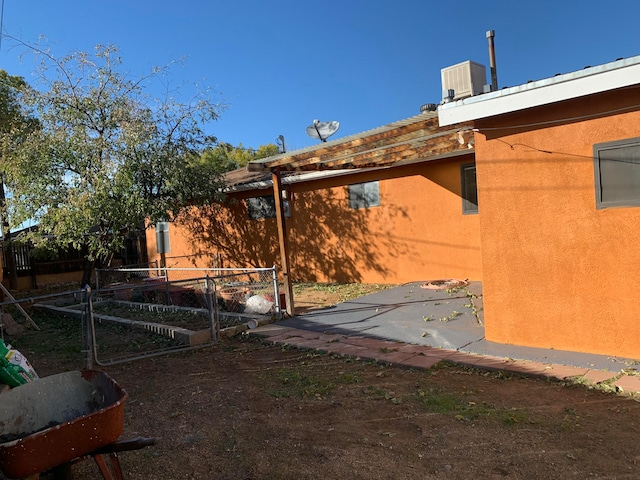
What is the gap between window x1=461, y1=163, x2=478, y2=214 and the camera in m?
9.78

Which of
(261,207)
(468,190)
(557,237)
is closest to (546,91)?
(557,237)

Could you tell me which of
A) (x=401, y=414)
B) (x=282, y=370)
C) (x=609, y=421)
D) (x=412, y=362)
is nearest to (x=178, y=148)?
(x=282, y=370)

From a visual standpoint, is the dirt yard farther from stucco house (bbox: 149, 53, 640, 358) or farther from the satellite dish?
the satellite dish

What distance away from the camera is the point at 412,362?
510 cm

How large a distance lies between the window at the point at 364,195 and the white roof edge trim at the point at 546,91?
19.8 ft

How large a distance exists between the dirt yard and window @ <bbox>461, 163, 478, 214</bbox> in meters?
5.67

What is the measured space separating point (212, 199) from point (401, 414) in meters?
9.99

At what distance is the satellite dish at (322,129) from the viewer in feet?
43.6

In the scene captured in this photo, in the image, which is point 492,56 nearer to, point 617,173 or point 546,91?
point 546,91

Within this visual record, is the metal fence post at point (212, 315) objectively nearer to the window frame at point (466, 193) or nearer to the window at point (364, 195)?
the window at point (364, 195)

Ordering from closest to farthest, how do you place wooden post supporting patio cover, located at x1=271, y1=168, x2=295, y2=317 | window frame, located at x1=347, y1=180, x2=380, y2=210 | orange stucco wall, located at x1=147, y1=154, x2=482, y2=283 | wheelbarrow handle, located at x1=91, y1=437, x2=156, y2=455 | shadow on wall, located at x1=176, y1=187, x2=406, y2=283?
wheelbarrow handle, located at x1=91, y1=437, x2=156, y2=455
wooden post supporting patio cover, located at x1=271, y1=168, x2=295, y2=317
orange stucco wall, located at x1=147, y1=154, x2=482, y2=283
window frame, located at x1=347, y1=180, x2=380, y2=210
shadow on wall, located at x1=176, y1=187, x2=406, y2=283

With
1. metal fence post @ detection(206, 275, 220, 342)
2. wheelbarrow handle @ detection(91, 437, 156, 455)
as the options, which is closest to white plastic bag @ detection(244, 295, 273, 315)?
A: metal fence post @ detection(206, 275, 220, 342)

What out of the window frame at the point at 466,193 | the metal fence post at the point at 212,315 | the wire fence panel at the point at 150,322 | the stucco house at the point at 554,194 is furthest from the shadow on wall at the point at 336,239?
the metal fence post at the point at 212,315

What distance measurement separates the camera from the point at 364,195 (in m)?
11.5
